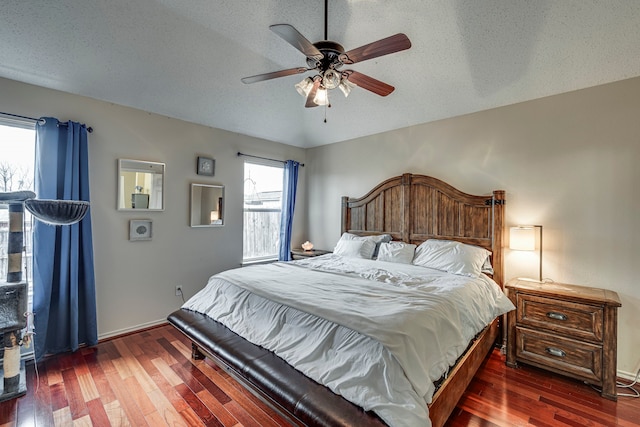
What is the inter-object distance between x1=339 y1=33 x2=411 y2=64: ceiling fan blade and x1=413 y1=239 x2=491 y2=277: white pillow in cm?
214

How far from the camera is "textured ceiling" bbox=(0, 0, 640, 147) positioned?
7.09 feet

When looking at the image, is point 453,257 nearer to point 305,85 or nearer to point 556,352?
point 556,352

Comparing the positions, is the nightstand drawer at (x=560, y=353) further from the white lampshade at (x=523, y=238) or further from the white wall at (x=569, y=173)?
the white lampshade at (x=523, y=238)

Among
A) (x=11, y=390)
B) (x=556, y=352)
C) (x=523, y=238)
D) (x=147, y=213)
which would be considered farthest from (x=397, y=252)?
(x=11, y=390)

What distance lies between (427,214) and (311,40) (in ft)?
7.70

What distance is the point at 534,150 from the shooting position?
2.94 m

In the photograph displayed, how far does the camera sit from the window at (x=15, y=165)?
262 centimetres

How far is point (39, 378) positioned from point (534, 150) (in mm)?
4910

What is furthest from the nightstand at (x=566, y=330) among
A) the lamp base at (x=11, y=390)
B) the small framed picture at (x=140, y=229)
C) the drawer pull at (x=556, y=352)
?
the lamp base at (x=11, y=390)

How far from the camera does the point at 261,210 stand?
4574 millimetres

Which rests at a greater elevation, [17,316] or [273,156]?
[273,156]

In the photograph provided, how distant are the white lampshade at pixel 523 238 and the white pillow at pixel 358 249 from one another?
5.02 feet

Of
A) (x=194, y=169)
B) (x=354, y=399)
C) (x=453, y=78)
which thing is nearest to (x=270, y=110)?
(x=194, y=169)

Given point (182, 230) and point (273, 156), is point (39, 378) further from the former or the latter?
point (273, 156)
